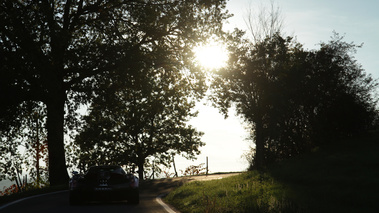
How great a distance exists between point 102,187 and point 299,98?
837 inches

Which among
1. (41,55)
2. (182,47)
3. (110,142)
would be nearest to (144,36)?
(182,47)

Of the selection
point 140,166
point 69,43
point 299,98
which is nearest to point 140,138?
point 140,166

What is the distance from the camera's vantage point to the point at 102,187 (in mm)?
12148

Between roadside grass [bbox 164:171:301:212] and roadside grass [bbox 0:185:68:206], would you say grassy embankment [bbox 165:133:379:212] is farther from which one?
roadside grass [bbox 0:185:68:206]

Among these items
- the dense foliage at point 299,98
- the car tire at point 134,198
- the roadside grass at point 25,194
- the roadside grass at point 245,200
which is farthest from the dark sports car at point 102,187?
the dense foliage at point 299,98

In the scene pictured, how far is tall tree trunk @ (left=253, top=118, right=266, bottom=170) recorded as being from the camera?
32.8 metres

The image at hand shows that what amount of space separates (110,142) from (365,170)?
28.5m

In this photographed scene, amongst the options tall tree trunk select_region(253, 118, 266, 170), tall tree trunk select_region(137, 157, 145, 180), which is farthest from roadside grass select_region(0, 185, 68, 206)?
tall tree trunk select_region(137, 157, 145, 180)

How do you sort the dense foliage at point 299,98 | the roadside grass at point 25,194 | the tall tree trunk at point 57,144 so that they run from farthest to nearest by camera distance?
the dense foliage at point 299,98 → the tall tree trunk at point 57,144 → the roadside grass at point 25,194

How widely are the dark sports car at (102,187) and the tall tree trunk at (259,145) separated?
21217 millimetres

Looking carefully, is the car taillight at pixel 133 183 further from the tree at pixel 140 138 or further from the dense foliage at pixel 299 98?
the tree at pixel 140 138

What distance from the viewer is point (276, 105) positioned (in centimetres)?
3177

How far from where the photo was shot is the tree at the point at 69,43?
18016 millimetres

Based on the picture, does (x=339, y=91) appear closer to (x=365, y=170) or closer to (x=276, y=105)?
(x=276, y=105)
